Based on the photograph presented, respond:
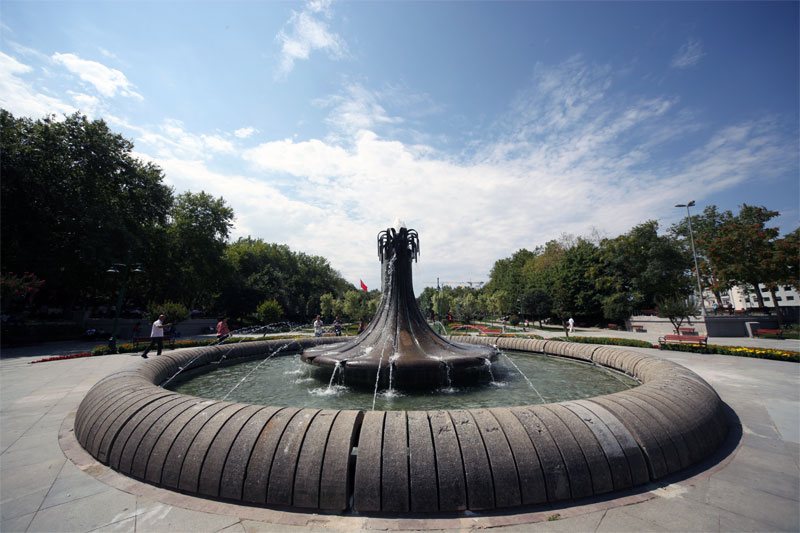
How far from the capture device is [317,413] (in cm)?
391

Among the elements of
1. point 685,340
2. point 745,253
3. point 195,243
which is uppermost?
point 195,243

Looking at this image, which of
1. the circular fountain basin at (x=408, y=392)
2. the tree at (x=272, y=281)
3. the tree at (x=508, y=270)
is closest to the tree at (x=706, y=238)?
the tree at (x=508, y=270)

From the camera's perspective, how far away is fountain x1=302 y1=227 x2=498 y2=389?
27.1 ft

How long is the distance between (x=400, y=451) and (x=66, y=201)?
32400 mm

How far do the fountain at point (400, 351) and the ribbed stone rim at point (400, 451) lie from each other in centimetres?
428

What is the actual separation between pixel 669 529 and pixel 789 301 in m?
105

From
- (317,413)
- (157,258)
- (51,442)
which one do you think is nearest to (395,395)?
(317,413)

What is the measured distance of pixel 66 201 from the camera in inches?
943

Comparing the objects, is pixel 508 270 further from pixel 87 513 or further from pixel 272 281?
pixel 87 513

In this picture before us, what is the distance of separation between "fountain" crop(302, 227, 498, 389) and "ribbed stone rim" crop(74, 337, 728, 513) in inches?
169

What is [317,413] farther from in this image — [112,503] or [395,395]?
[395,395]

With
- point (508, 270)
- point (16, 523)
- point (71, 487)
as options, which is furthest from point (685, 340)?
point (508, 270)

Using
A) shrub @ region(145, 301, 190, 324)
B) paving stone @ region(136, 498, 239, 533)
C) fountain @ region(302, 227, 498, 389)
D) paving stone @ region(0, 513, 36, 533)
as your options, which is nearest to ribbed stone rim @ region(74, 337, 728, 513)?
paving stone @ region(136, 498, 239, 533)

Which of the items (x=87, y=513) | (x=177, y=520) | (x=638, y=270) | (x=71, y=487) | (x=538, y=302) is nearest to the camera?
(x=177, y=520)
